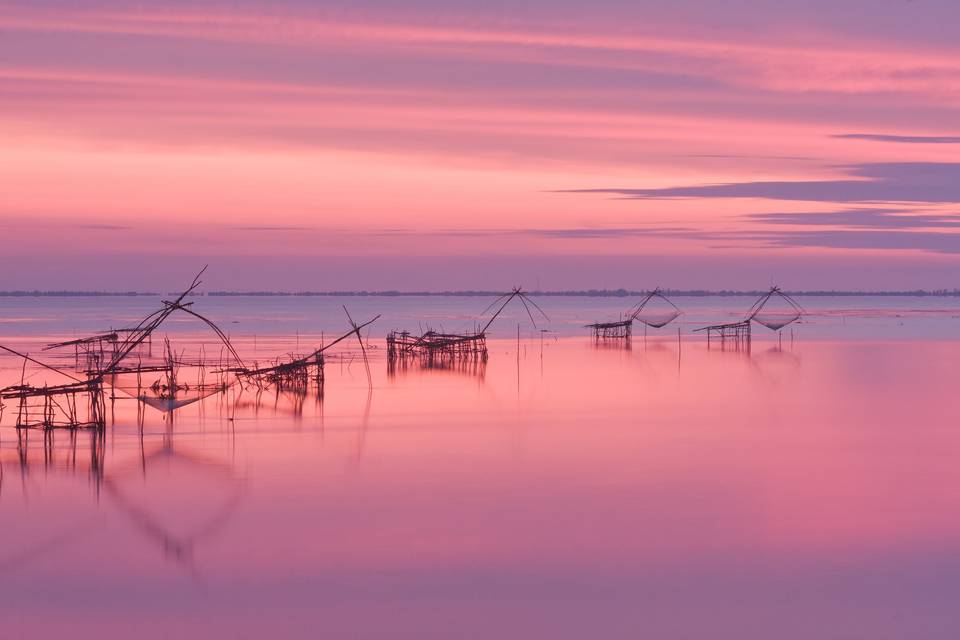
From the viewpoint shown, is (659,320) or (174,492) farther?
(659,320)

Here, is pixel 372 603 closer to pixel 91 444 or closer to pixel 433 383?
pixel 91 444

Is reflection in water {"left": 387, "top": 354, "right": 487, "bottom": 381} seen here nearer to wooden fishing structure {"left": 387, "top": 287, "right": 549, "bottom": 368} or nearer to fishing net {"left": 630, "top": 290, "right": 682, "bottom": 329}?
wooden fishing structure {"left": 387, "top": 287, "right": 549, "bottom": 368}

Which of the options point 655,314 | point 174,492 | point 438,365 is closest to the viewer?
point 174,492

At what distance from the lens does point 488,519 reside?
422 inches

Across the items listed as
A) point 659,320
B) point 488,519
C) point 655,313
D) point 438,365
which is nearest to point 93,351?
point 438,365

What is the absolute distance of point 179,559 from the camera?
9.48 metres

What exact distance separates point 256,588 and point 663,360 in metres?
22.1

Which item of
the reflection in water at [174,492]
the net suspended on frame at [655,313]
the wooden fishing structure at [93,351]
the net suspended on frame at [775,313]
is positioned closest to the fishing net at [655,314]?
the net suspended on frame at [655,313]

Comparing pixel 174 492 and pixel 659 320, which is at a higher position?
pixel 659 320

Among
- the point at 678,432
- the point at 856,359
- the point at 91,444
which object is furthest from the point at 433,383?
the point at 856,359

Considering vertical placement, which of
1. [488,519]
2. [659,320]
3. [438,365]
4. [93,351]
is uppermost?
[659,320]

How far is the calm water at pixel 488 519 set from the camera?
317 inches

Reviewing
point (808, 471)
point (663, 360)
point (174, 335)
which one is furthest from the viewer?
point (174, 335)

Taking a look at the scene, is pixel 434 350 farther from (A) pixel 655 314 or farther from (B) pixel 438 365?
(A) pixel 655 314
